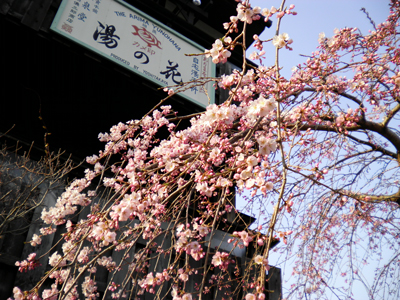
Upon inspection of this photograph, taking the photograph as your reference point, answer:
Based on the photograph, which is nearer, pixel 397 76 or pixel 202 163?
pixel 202 163

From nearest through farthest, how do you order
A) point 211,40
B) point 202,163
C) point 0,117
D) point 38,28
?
1. point 202,163
2. point 38,28
3. point 0,117
4. point 211,40

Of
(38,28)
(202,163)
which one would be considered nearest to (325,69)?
(202,163)

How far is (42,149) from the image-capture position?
16.1 feet

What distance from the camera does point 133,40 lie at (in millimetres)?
4996

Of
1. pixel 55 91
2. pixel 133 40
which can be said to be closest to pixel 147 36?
pixel 133 40

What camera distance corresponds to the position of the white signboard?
4461mm

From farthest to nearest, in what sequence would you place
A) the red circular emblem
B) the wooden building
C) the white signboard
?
the red circular emblem
the white signboard
the wooden building

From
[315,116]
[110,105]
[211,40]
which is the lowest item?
[315,116]

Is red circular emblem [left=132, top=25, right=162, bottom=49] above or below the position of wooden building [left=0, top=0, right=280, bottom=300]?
above

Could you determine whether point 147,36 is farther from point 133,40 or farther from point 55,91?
Result: point 55,91

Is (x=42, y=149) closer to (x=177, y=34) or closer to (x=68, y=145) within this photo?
(x=68, y=145)

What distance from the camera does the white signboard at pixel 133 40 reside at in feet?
14.6

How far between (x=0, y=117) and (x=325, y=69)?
497 cm

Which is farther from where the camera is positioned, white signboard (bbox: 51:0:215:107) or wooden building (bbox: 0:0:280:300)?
white signboard (bbox: 51:0:215:107)
